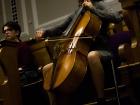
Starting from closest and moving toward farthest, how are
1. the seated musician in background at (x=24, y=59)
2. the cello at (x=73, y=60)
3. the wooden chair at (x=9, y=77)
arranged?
the cello at (x=73, y=60) → the wooden chair at (x=9, y=77) → the seated musician in background at (x=24, y=59)

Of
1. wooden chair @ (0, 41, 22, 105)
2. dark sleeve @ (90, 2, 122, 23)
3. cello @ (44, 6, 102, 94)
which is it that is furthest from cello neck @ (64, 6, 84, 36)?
wooden chair @ (0, 41, 22, 105)

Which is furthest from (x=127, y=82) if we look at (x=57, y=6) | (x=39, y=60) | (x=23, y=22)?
(x=23, y=22)

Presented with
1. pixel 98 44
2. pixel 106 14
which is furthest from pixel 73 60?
pixel 106 14

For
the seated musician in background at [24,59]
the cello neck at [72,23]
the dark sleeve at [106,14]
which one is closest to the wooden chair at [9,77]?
the seated musician in background at [24,59]

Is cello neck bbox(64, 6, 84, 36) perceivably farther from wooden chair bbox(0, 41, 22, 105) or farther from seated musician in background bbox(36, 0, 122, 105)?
wooden chair bbox(0, 41, 22, 105)

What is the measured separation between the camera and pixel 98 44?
284 cm

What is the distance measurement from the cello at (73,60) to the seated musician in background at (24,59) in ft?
1.95

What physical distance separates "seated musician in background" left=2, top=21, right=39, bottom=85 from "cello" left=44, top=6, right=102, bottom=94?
1.95ft

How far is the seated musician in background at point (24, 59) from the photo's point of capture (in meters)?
3.21

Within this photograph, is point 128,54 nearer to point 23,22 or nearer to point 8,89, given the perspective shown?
point 8,89

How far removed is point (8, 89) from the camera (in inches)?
110

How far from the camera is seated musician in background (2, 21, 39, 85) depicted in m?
3.21

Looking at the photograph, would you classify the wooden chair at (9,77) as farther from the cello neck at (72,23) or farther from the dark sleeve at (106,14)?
the dark sleeve at (106,14)

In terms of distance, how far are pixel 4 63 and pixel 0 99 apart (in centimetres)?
27
